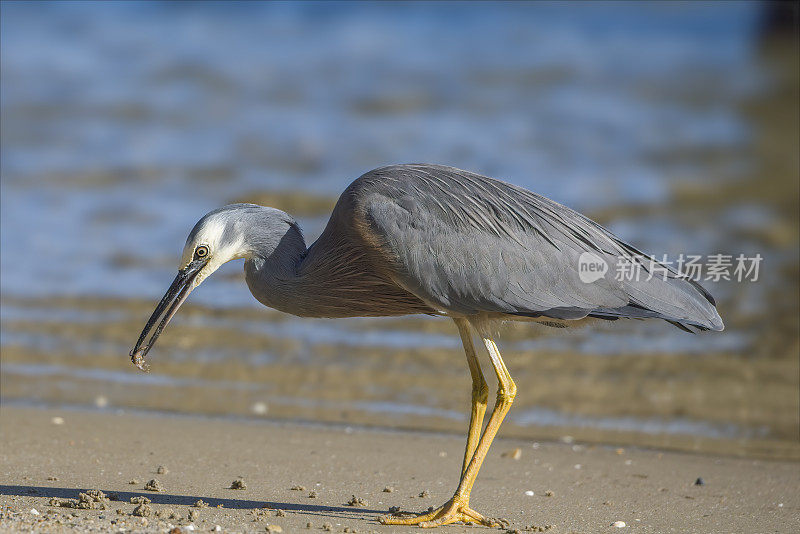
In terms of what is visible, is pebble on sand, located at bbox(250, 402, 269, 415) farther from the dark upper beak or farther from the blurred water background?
the dark upper beak

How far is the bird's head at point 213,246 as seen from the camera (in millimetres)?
5457

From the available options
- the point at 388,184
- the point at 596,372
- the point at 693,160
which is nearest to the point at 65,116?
the point at 693,160

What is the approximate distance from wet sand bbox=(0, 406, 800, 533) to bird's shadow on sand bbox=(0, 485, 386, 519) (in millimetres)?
10

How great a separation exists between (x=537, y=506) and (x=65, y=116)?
1548 cm

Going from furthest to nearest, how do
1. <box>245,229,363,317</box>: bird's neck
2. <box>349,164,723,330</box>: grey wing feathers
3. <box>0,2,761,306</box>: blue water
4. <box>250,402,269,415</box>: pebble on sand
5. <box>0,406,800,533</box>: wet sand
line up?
1. <box>0,2,761,306</box>: blue water
2. <box>250,402,269,415</box>: pebble on sand
3. <box>245,229,363,317</box>: bird's neck
4. <box>349,164,723,330</box>: grey wing feathers
5. <box>0,406,800,533</box>: wet sand

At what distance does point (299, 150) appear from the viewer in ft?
54.7

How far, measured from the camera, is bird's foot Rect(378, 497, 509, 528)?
509cm

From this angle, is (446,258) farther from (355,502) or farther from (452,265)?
(355,502)

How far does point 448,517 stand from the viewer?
512cm

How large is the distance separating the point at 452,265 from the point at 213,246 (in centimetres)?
125

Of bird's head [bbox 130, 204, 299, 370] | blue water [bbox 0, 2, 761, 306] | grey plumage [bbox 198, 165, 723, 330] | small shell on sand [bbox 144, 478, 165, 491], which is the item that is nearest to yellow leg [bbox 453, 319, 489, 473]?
grey plumage [bbox 198, 165, 723, 330]

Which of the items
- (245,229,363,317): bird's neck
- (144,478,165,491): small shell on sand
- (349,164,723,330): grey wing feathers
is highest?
(349,164,723,330): grey wing feathers

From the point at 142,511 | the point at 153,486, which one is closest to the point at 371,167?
the point at 153,486

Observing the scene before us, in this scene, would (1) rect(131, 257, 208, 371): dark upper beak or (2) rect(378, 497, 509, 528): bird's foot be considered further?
(1) rect(131, 257, 208, 371): dark upper beak
